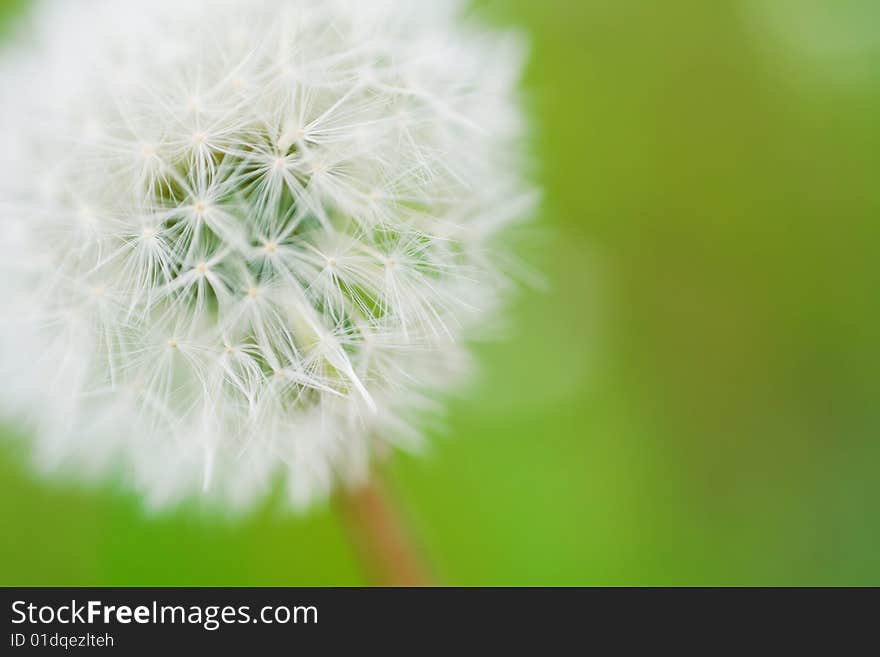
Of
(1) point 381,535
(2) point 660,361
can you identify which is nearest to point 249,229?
(1) point 381,535

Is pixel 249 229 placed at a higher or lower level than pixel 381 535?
higher

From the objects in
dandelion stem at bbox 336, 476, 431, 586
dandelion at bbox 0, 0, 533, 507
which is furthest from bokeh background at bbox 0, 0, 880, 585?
dandelion at bbox 0, 0, 533, 507

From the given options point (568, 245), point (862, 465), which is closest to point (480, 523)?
point (568, 245)

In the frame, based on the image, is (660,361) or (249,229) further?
(660,361)

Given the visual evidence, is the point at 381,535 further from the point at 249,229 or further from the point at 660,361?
the point at 660,361
